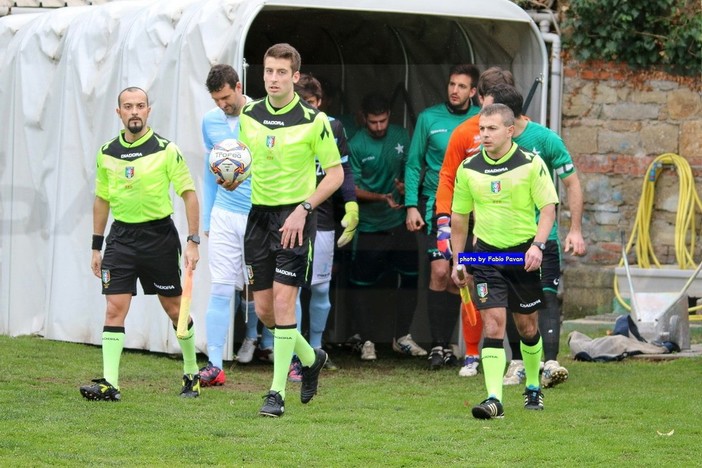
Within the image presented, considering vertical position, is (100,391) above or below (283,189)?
below

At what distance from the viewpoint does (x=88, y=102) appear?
37.6ft

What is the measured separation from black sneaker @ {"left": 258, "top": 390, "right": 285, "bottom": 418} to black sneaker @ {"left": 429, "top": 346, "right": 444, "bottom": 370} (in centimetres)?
288

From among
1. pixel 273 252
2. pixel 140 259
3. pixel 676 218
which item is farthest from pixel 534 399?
pixel 676 218

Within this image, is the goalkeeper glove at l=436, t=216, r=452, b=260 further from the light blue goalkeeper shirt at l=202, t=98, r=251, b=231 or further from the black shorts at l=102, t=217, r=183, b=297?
the black shorts at l=102, t=217, r=183, b=297

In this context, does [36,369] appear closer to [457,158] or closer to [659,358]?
[457,158]

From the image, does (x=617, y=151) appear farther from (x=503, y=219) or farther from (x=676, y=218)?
(x=503, y=219)

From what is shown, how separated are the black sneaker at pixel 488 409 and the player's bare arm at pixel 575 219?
132cm

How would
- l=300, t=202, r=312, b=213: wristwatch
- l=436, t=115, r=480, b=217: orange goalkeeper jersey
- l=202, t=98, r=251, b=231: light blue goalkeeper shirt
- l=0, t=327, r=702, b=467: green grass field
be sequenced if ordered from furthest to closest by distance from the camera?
l=202, t=98, r=251, b=231: light blue goalkeeper shirt
l=436, t=115, r=480, b=217: orange goalkeeper jersey
l=300, t=202, r=312, b=213: wristwatch
l=0, t=327, r=702, b=467: green grass field

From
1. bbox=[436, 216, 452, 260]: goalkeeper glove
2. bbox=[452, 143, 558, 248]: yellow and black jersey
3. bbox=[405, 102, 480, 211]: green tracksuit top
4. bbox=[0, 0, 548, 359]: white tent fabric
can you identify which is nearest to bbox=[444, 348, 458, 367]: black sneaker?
bbox=[405, 102, 480, 211]: green tracksuit top

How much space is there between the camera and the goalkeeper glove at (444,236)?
9328 millimetres

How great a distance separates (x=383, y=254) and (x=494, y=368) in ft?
12.1

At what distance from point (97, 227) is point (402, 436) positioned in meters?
2.54

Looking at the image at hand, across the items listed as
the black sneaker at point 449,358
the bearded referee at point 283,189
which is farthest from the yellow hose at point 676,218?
the bearded referee at point 283,189

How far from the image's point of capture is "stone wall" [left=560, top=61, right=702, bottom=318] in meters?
13.2
